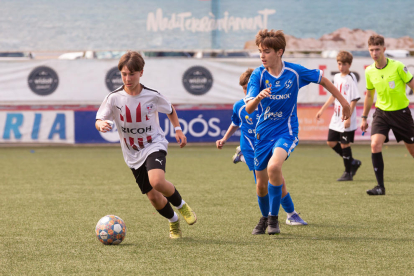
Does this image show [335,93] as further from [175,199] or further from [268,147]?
[175,199]

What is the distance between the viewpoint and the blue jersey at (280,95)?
515cm

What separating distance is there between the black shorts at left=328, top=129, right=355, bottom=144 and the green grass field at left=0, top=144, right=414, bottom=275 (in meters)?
0.62

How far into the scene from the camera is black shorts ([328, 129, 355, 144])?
9.30 meters

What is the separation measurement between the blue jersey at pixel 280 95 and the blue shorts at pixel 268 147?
0.14 ft

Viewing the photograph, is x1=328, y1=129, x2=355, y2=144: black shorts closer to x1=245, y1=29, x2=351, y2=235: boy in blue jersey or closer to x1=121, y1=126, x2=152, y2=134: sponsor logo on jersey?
x1=245, y1=29, x2=351, y2=235: boy in blue jersey

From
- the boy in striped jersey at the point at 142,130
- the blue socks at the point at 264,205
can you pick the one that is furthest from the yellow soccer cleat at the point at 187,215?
the blue socks at the point at 264,205

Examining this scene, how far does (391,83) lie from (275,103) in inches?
121

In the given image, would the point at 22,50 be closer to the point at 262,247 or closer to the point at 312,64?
the point at 312,64

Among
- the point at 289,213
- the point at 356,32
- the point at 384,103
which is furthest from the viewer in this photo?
the point at 356,32

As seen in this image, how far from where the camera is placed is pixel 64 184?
29.1ft

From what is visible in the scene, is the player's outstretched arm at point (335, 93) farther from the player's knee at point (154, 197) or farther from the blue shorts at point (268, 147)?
the player's knee at point (154, 197)

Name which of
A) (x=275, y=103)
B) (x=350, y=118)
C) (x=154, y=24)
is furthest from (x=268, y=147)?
(x=154, y=24)

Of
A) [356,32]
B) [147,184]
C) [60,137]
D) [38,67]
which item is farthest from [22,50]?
[147,184]

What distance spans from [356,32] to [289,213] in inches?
468
